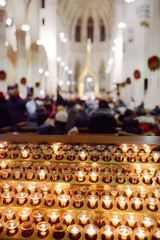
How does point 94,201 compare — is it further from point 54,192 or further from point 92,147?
point 92,147

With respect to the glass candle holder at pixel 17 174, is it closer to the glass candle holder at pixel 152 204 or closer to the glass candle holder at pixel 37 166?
the glass candle holder at pixel 37 166

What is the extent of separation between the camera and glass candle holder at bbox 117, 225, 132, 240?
5.29 ft

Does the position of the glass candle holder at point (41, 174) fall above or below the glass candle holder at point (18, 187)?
above

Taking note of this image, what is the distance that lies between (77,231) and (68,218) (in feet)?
0.40

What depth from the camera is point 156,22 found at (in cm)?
1173

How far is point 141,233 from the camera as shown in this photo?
162cm

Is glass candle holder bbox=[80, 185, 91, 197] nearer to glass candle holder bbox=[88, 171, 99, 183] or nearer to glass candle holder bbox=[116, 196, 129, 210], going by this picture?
glass candle holder bbox=[88, 171, 99, 183]

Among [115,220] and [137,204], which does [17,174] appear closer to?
[115,220]

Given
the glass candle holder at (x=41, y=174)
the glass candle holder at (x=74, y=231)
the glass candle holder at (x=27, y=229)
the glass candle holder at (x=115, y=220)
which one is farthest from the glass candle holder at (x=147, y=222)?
the glass candle holder at (x=41, y=174)

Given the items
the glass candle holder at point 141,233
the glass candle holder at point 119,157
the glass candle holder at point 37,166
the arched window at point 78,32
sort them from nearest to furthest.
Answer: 1. the glass candle holder at point 141,233
2. the glass candle holder at point 37,166
3. the glass candle holder at point 119,157
4. the arched window at point 78,32

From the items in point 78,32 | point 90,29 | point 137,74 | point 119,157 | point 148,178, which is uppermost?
point 90,29

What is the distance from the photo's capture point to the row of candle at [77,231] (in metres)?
1.62

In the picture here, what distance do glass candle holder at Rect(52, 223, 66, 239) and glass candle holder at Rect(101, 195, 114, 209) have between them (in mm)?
351

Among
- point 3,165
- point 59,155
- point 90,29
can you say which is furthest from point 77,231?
point 90,29
